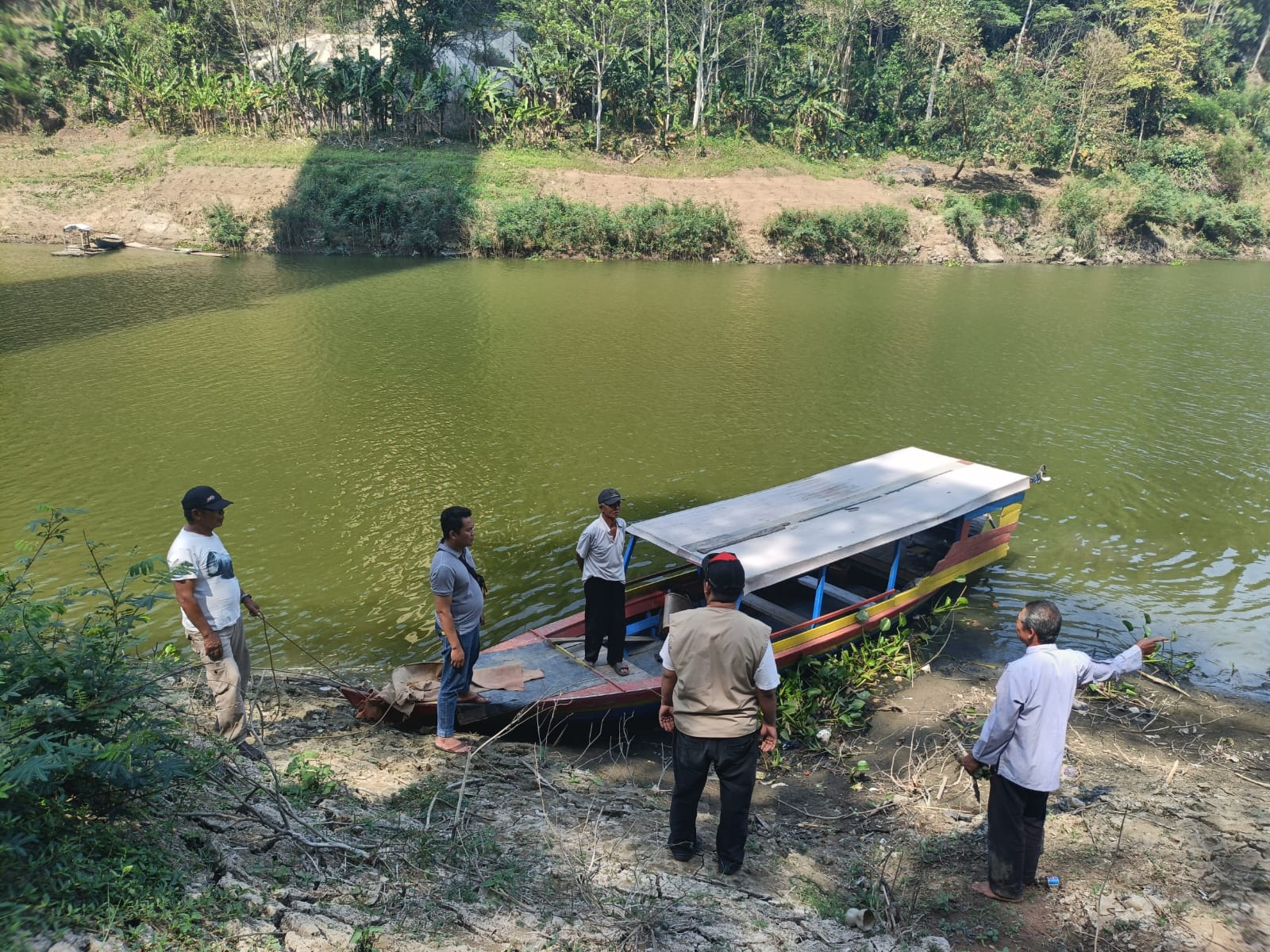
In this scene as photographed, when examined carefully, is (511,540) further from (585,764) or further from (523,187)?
(523,187)

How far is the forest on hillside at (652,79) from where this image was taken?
44156 mm

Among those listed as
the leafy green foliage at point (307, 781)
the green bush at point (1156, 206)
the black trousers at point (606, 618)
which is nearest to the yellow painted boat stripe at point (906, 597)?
the black trousers at point (606, 618)

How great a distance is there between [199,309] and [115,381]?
8.02m

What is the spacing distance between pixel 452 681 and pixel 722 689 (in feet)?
8.98

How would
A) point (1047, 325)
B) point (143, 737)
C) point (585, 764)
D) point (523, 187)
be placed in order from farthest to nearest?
point (523, 187)
point (1047, 325)
point (585, 764)
point (143, 737)

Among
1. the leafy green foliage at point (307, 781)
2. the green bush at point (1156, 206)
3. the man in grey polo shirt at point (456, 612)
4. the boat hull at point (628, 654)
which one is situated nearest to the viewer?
the leafy green foliage at point (307, 781)

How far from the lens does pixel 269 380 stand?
57.7 feet

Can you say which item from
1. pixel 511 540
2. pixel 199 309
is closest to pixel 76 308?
pixel 199 309

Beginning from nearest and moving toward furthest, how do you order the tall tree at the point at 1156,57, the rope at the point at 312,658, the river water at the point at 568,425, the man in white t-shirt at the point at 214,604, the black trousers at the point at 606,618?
the man in white t-shirt at the point at 214,604, the black trousers at the point at 606,618, the rope at the point at 312,658, the river water at the point at 568,425, the tall tree at the point at 1156,57

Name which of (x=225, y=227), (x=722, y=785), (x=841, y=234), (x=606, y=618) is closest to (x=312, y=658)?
(x=606, y=618)

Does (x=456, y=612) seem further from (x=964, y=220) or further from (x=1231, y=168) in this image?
(x=1231, y=168)

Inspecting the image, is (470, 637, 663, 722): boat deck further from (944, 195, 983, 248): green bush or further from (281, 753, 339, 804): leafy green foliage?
(944, 195, 983, 248): green bush

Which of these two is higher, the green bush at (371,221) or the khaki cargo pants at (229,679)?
the green bush at (371,221)

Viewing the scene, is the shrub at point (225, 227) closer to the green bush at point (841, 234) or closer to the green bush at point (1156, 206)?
the green bush at point (841, 234)
